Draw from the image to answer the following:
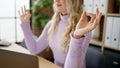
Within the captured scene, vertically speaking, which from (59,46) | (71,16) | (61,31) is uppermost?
(71,16)

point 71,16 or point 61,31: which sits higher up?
point 71,16

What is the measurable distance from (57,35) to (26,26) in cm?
25

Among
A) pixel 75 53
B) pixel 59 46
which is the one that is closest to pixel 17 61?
pixel 75 53

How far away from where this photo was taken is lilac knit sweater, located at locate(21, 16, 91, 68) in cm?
99

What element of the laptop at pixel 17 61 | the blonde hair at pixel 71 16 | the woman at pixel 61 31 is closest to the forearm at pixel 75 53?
the woman at pixel 61 31

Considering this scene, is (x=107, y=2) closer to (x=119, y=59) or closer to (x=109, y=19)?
(x=109, y=19)

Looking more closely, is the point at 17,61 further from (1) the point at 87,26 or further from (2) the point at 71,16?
(2) the point at 71,16

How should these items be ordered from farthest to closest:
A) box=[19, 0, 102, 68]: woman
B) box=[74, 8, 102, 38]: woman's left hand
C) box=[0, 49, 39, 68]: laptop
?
box=[19, 0, 102, 68]: woman
box=[74, 8, 102, 38]: woman's left hand
box=[0, 49, 39, 68]: laptop

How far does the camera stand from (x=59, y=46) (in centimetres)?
136

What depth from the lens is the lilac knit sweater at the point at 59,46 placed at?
986 mm

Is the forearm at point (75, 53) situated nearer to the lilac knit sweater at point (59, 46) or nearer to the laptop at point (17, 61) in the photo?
the lilac knit sweater at point (59, 46)

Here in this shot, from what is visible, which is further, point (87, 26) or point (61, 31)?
point (61, 31)

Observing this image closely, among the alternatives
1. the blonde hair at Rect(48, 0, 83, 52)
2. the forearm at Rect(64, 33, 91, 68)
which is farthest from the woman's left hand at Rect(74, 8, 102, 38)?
the blonde hair at Rect(48, 0, 83, 52)

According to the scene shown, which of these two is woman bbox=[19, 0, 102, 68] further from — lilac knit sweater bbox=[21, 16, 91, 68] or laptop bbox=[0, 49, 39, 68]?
laptop bbox=[0, 49, 39, 68]
